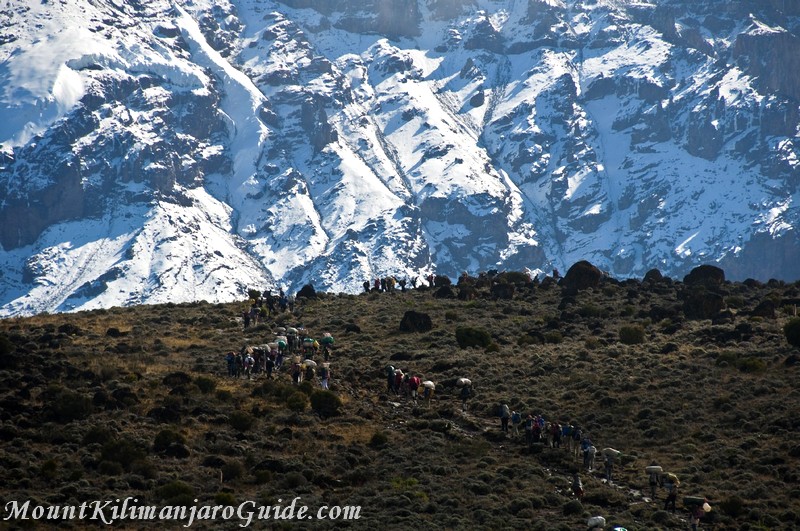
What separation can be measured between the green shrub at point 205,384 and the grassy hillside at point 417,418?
0.49ft

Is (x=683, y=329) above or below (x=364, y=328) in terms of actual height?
above

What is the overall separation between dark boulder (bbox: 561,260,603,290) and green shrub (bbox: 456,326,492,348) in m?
28.7

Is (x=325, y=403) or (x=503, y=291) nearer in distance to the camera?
(x=325, y=403)

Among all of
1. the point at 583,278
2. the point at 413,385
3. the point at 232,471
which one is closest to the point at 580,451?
the point at 413,385

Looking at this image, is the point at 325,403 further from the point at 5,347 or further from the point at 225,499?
the point at 5,347

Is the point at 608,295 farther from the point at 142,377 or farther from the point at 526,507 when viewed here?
the point at 526,507

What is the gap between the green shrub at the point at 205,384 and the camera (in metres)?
75.2

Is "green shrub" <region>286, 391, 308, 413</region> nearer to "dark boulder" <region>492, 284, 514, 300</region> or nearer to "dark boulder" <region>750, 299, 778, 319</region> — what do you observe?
"dark boulder" <region>750, 299, 778, 319</region>

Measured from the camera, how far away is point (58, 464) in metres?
60.6

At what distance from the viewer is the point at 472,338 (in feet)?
313

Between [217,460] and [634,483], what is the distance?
1977 centimetres

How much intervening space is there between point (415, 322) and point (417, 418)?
2708 cm

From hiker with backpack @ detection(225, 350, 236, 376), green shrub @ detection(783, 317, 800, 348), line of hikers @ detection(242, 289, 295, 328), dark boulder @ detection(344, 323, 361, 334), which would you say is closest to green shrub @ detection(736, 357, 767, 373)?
green shrub @ detection(783, 317, 800, 348)

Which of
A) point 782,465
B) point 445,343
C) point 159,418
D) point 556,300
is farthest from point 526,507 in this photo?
point 556,300
